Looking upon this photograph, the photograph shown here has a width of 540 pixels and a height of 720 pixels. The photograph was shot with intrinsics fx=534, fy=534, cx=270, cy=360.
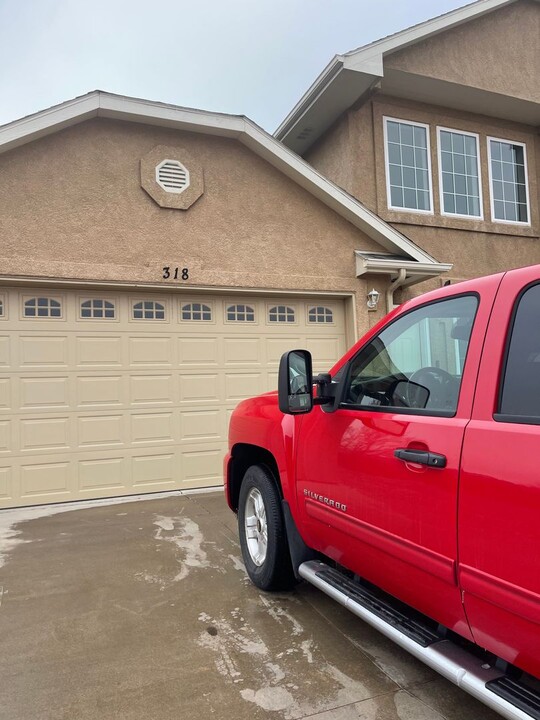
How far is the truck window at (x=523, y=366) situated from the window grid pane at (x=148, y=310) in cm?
579

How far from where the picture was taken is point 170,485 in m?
7.25

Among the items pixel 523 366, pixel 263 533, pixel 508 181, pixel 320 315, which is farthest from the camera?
pixel 508 181

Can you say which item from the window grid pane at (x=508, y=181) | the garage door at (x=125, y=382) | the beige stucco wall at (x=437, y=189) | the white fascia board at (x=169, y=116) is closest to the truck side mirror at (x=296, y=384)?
the garage door at (x=125, y=382)

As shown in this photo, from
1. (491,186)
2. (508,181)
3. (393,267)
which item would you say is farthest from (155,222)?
(508,181)

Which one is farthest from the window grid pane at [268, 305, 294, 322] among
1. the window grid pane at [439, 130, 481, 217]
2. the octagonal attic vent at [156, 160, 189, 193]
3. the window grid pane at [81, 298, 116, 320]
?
the window grid pane at [439, 130, 481, 217]

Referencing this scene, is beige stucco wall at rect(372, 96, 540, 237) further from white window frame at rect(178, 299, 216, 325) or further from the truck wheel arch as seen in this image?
the truck wheel arch

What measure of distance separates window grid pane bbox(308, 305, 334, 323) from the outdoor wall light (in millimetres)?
590

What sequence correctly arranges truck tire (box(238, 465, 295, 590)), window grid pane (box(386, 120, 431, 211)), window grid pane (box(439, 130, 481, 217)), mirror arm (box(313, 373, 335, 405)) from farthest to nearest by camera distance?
1. window grid pane (box(439, 130, 481, 217))
2. window grid pane (box(386, 120, 431, 211))
3. truck tire (box(238, 465, 295, 590))
4. mirror arm (box(313, 373, 335, 405))

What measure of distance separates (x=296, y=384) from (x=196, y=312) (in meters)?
4.83

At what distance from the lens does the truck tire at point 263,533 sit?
11.9 ft

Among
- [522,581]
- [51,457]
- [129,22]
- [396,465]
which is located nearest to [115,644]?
[396,465]

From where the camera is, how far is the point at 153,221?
7023 millimetres

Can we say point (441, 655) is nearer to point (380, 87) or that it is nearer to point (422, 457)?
point (422, 457)

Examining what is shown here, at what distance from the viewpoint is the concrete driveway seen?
2.58 m
